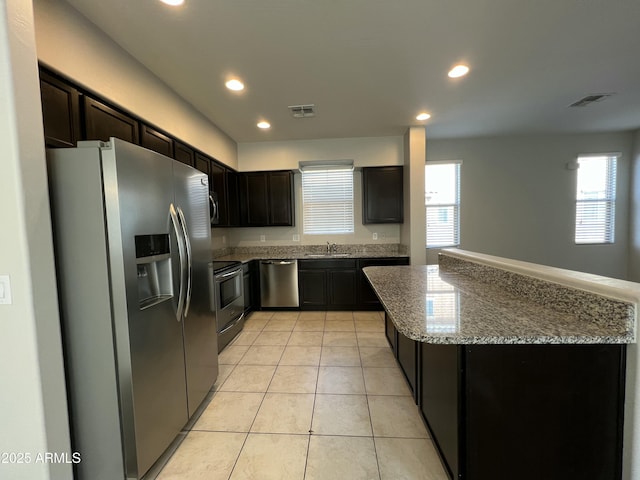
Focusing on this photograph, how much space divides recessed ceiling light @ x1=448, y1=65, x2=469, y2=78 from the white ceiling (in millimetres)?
63

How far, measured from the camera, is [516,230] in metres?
4.50

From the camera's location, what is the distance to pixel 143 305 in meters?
1.38

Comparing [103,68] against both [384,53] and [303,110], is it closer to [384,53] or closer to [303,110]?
[303,110]

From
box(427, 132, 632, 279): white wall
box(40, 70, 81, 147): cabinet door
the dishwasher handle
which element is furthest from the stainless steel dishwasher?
box(427, 132, 632, 279): white wall

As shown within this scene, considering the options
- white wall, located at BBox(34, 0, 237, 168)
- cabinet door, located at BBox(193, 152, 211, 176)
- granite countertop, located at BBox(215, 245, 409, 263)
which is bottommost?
granite countertop, located at BBox(215, 245, 409, 263)

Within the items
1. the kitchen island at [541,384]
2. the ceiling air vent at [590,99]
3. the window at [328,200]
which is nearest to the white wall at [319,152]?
the window at [328,200]

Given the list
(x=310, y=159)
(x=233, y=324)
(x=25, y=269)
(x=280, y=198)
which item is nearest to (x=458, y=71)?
(x=310, y=159)

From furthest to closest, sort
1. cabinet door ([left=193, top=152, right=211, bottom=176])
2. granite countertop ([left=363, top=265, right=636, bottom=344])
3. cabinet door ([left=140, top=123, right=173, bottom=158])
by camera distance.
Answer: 1. cabinet door ([left=193, top=152, right=211, bottom=176])
2. cabinet door ([left=140, top=123, right=173, bottom=158])
3. granite countertop ([left=363, top=265, right=636, bottom=344])

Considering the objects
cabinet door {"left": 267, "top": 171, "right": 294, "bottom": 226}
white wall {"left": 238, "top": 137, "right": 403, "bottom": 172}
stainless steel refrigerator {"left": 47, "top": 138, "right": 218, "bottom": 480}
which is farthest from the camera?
cabinet door {"left": 267, "top": 171, "right": 294, "bottom": 226}

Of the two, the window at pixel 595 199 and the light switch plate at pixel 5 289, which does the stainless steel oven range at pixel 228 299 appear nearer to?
the light switch plate at pixel 5 289

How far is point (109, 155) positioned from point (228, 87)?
5.74 ft

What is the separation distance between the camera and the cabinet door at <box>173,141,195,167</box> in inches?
105

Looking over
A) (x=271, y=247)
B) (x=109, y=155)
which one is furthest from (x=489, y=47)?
(x=271, y=247)

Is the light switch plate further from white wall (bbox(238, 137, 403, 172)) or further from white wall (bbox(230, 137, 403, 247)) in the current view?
white wall (bbox(238, 137, 403, 172))
